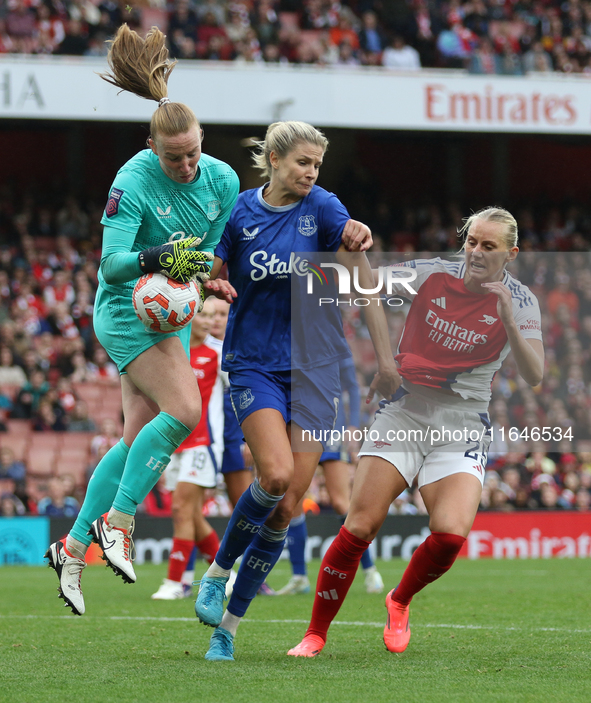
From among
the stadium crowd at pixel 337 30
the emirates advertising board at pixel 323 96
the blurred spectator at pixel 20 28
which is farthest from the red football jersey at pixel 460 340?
the blurred spectator at pixel 20 28

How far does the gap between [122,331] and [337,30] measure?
1698 cm

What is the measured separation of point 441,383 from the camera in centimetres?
488

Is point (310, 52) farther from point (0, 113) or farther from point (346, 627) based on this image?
point (346, 627)

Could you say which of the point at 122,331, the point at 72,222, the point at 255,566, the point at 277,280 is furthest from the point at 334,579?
the point at 72,222

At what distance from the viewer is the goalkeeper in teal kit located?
4.51 metres

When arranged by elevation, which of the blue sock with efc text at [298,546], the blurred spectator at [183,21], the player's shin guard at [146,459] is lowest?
the blue sock with efc text at [298,546]

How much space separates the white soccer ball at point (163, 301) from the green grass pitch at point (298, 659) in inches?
60.7

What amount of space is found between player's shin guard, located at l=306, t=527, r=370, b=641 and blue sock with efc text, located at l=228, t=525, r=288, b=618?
A: 26cm

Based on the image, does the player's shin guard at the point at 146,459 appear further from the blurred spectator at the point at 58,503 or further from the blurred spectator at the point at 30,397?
the blurred spectator at the point at 30,397

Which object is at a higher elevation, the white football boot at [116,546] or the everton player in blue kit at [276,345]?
the everton player in blue kit at [276,345]

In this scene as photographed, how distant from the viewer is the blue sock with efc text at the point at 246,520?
15.1 feet

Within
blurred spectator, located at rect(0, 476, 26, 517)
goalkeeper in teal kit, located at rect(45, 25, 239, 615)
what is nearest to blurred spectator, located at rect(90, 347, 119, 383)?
blurred spectator, located at rect(0, 476, 26, 517)

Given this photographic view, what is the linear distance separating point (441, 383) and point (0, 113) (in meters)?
14.3

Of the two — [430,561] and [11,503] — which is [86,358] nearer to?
[11,503]
